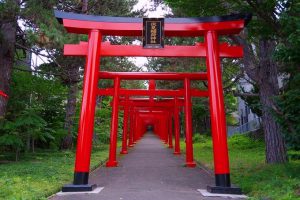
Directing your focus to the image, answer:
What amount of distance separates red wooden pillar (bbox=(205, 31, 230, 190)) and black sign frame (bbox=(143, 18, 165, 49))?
4.10 feet

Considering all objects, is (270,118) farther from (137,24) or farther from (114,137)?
(114,137)

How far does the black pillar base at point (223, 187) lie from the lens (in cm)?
891

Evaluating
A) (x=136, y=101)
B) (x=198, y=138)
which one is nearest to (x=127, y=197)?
(x=136, y=101)

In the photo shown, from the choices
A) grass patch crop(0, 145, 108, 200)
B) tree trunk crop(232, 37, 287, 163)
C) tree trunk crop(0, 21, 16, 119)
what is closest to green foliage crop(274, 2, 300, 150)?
tree trunk crop(232, 37, 287, 163)

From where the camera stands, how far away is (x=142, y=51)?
35.1ft

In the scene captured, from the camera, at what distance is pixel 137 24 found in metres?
10.6

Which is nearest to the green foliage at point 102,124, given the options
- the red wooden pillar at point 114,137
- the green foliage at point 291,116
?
the red wooden pillar at point 114,137

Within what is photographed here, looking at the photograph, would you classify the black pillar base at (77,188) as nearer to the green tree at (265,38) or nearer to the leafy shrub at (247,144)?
the green tree at (265,38)

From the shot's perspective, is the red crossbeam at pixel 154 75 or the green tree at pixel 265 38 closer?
the green tree at pixel 265 38

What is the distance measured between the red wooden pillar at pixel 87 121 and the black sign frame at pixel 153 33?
50.5 inches

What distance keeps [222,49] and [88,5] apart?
435 inches

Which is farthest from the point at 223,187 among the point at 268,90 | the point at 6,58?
the point at 6,58

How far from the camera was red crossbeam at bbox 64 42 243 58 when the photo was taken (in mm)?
10688

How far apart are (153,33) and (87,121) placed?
2.96 meters
